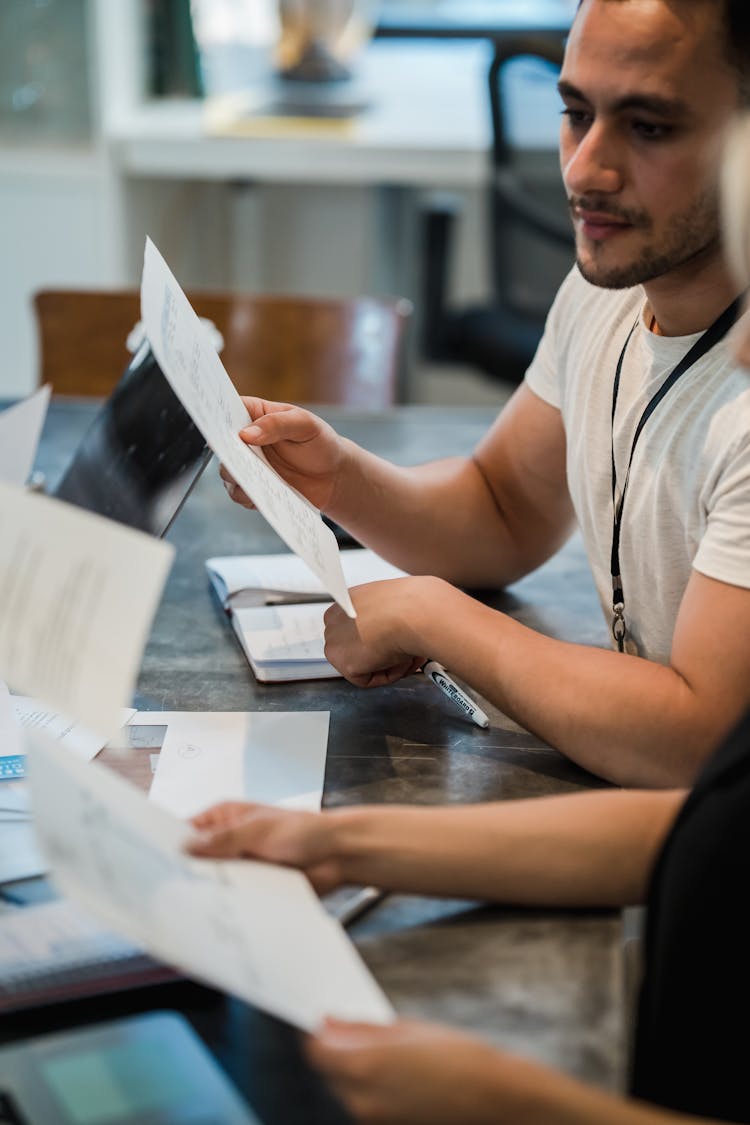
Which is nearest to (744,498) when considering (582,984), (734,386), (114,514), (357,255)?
(734,386)

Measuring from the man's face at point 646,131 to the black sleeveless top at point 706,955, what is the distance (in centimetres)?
49

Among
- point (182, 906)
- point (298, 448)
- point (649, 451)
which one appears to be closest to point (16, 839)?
point (182, 906)

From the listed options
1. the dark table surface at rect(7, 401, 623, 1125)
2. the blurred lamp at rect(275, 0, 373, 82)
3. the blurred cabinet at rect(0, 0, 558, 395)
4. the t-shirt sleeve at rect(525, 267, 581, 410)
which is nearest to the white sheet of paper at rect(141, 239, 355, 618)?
the dark table surface at rect(7, 401, 623, 1125)

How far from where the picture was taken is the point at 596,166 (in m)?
1.09

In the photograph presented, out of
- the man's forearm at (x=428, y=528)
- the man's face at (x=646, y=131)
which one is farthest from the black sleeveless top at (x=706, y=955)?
the man's forearm at (x=428, y=528)

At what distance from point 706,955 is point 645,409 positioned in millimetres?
565

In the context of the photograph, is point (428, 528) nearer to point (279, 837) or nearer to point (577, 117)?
point (577, 117)

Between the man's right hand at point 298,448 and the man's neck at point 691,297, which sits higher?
the man's neck at point 691,297

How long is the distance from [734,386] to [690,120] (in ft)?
0.66

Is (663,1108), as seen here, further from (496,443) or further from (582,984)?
(496,443)

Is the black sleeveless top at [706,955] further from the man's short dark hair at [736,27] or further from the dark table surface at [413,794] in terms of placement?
the man's short dark hair at [736,27]

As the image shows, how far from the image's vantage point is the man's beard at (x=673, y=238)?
3.57 feet

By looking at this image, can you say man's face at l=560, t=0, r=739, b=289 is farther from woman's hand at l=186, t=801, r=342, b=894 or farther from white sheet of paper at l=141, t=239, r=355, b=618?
woman's hand at l=186, t=801, r=342, b=894

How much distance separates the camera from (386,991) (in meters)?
0.77
